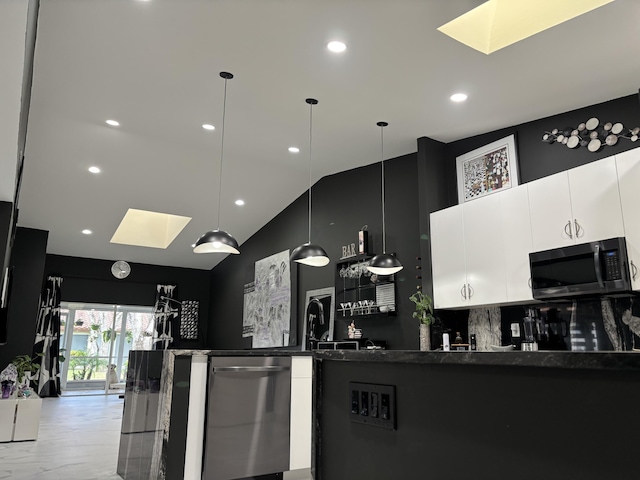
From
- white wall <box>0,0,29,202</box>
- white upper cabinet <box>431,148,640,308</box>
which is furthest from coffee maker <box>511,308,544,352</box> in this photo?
white wall <box>0,0,29,202</box>

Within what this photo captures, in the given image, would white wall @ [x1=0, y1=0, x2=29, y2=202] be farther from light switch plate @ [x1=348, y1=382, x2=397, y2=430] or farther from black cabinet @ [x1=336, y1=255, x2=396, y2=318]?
black cabinet @ [x1=336, y1=255, x2=396, y2=318]

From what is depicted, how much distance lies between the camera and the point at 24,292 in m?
8.58

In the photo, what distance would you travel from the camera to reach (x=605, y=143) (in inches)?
163

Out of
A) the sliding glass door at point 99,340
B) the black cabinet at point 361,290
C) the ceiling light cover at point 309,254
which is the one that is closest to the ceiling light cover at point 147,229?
the sliding glass door at point 99,340

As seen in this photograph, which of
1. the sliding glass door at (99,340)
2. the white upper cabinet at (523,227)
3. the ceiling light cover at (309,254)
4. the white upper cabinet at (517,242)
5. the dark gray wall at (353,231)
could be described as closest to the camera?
the white upper cabinet at (523,227)

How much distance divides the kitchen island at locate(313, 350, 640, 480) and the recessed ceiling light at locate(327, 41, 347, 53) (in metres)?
2.92

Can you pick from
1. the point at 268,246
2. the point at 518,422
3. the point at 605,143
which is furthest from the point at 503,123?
the point at 268,246

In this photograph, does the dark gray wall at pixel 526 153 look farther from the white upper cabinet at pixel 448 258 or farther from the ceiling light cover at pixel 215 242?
the ceiling light cover at pixel 215 242

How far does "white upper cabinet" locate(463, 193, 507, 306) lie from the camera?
4.48m

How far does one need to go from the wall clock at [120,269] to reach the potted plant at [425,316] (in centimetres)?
766

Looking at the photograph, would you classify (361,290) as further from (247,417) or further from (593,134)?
(593,134)

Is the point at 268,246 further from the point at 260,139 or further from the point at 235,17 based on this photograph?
the point at 235,17

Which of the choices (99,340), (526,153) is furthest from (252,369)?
(99,340)

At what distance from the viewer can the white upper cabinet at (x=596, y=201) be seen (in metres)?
3.69
